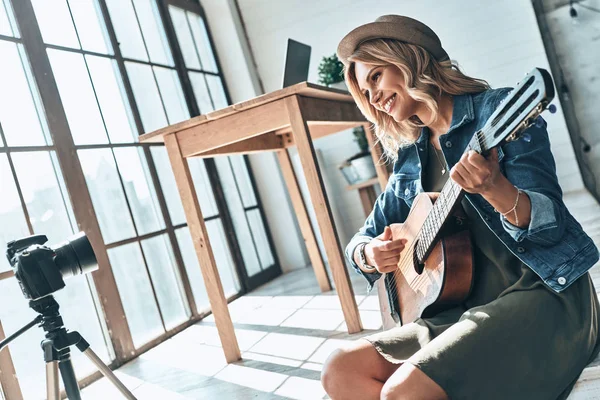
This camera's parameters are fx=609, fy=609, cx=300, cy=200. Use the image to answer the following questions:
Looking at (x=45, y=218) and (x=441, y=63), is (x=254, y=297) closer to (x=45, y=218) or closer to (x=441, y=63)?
(x=45, y=218)

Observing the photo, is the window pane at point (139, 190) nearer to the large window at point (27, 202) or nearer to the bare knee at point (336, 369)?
the large window at point (27, 202)

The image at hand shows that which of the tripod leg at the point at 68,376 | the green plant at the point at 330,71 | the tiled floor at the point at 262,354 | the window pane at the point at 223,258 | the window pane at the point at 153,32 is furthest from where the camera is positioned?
the window pane at the point at 223,258

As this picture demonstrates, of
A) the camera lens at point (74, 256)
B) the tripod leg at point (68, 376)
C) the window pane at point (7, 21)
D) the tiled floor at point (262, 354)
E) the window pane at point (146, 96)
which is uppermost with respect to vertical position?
the window pane at point (7, 21)

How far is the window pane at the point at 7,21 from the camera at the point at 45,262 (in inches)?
59.0

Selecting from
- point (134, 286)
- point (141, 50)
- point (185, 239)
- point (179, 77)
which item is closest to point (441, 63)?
point (134, 286)

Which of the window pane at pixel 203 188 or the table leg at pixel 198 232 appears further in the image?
the window pane at pixel 203 188

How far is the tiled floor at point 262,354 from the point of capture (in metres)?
1.93

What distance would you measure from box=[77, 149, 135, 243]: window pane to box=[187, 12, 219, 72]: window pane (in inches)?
63.8

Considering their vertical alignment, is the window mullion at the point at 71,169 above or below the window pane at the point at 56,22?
below

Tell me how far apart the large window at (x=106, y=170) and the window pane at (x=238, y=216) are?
1 cm

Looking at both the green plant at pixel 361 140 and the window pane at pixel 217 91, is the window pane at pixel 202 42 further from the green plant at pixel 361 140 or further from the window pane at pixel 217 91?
the green plant at pixel 361 140

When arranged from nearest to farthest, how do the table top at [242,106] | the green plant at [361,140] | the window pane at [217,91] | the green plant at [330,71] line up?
1. the table top at [242,106]
2. the green plant at [330,71]
3. the green plant at [361,140]
4. the window pane at [217,91]

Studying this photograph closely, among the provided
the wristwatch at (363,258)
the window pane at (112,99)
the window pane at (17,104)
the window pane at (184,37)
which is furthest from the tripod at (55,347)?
the window pane at (184,37)

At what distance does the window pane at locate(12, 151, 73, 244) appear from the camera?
251cm
